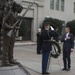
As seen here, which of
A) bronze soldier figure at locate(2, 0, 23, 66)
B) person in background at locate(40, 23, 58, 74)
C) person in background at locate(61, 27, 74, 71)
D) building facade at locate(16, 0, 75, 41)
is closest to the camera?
bronze soldier figure at locate(2, 0, 23, 66)

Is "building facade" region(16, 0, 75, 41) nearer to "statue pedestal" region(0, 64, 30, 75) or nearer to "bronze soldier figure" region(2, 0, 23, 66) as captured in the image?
"bronze soldier figure" region(2, 0, 23, 66)

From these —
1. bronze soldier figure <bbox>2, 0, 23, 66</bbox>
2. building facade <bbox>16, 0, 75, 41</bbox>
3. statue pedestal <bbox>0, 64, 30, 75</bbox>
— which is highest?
building facade <bbox>16, 0, 75, 41</bbox>

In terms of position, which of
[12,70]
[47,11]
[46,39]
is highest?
[47,11]

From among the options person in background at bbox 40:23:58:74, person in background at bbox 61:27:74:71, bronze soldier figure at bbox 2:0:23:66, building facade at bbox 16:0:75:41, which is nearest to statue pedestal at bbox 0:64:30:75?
bronze soldier figure at bbox 2:0:23:66

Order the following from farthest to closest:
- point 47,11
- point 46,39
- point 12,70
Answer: point 47,11
point 46,39
point 12,70

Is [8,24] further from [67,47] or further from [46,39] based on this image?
[67,47]

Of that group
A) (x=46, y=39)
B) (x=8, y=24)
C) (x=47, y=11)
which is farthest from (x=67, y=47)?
(x=47, y=11)

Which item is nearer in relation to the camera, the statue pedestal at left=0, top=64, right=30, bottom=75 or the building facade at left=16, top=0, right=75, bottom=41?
the statue pedestal at left=0, top=64, right=30, bottom=75

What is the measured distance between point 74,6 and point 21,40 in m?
11.0

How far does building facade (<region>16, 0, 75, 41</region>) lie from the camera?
3149cm

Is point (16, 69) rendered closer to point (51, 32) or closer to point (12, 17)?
point (12, 17)

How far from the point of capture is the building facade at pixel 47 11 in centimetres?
3149

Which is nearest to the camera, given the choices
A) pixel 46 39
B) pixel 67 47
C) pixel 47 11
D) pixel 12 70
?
pixel 12 70

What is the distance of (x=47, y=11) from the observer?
111 ft
